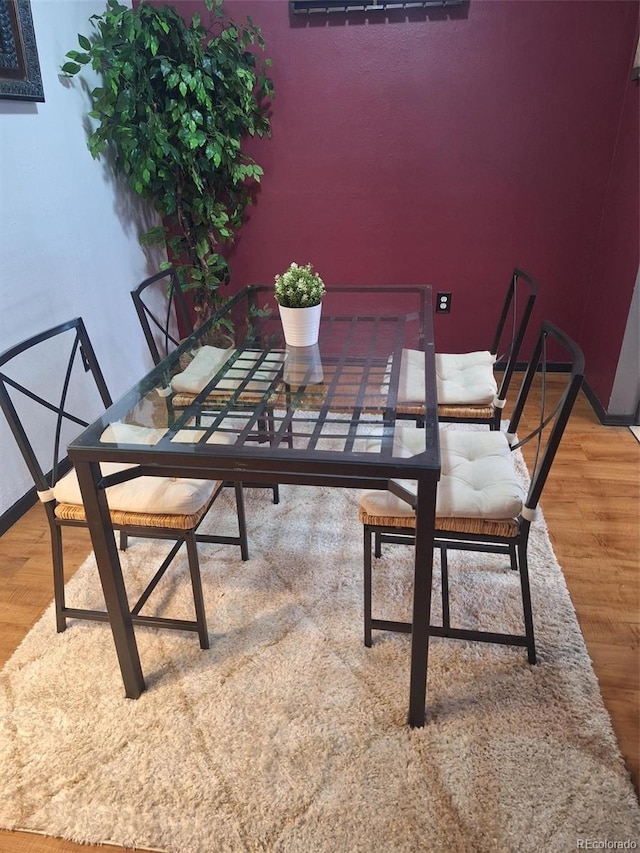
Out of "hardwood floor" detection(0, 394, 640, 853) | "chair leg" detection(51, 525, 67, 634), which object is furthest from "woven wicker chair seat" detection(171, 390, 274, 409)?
"hardwood floor" detection(0, 394, 640, 853)

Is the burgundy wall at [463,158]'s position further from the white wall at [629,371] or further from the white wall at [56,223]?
the white wall at [56,223]

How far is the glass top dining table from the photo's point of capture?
1230mm

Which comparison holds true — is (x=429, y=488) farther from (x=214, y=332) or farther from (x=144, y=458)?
(x=214, y=332)

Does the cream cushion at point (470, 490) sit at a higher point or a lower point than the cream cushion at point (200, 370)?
lower

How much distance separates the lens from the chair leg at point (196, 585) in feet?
5.22

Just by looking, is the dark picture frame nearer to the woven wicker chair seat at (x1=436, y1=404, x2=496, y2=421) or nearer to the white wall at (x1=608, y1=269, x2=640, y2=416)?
the woven wicker chair seat at (x1=436, y1=404, x2=496, y2=421)

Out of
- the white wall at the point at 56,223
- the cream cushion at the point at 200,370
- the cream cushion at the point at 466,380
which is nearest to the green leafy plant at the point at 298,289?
the cream cushion at the point at 200,370

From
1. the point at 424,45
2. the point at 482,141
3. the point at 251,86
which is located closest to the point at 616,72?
the point at 482,141

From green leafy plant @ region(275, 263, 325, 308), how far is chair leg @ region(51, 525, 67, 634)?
0.97 metres

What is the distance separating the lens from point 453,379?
7.34 ft

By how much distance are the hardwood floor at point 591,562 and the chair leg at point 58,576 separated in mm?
131

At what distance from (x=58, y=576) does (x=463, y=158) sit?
107 inches

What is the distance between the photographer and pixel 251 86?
8.84ft

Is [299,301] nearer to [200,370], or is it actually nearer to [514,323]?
[200,370]
